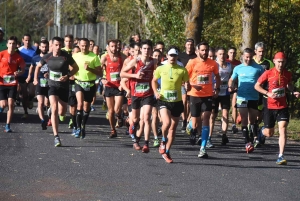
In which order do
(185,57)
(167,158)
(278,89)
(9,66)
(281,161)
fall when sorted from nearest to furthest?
1. (167,158)
2. (281,161)
3. (278,89)
4. (9,66)
5. (185,57)

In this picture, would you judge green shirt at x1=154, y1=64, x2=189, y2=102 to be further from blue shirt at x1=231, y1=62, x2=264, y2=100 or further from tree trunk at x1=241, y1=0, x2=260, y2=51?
tree trunk at x1=241, y1=0, x2=260, y2=51

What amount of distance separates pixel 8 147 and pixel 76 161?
7.32 feet

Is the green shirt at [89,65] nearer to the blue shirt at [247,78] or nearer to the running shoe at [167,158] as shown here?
the blue shirt at [247,78]

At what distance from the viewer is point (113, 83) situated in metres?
17.9

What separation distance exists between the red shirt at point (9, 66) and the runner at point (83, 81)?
145cm

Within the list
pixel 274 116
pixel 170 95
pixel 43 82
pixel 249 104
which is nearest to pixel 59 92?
pixel 43 82

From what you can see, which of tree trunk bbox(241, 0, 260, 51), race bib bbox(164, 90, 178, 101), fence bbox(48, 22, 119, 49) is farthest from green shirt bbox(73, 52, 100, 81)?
fence bbox(48, 22, 119, 49)

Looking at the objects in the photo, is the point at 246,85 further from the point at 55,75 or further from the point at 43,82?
the point at 43,82

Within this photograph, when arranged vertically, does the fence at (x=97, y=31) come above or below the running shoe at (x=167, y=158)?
above

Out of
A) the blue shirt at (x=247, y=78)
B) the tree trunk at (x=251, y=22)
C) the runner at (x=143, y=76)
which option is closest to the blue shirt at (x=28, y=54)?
the tree trunk at (x=251, y=22)

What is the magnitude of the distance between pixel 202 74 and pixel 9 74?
487 centimetres

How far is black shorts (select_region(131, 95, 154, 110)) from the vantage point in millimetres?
15512

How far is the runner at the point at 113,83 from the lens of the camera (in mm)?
17859

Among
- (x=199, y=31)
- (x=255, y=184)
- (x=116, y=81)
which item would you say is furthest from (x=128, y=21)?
(x=255, y=184)
